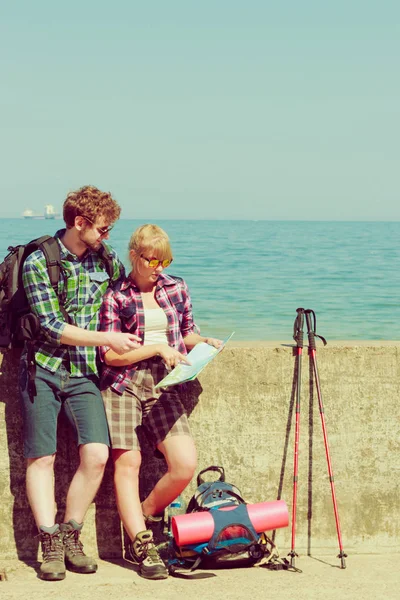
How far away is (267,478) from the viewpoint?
5.05 metres

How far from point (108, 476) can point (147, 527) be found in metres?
0.34

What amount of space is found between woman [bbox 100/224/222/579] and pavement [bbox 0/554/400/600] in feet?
0.69

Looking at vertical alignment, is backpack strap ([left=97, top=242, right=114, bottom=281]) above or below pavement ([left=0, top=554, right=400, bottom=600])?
above

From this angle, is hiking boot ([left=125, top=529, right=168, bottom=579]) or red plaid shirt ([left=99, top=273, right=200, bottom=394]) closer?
hiking boot ([left=125, top=529, right=168, bottom=579])

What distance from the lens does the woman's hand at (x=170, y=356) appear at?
4.54 metres

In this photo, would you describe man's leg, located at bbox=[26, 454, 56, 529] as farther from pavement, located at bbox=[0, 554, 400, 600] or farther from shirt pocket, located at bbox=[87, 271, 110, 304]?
shirt pocket, located at bbox=[87, 271, 110, 304]

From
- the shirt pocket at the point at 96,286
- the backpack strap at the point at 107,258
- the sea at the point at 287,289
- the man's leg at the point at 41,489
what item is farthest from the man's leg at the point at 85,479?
the sea at the point at 287,289

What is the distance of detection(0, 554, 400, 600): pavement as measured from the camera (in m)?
4.26

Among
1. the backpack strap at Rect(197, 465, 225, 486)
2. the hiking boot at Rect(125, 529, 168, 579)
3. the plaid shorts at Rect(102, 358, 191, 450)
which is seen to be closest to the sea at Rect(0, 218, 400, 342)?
the backpack strap at Rect(197, 465, 225, 486)

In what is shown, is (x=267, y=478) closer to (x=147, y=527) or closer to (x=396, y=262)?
(x=147, y=527)

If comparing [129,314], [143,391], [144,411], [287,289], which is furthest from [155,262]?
[287,289]

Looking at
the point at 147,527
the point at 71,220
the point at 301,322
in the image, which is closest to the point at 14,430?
the point at 147,527

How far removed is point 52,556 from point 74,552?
0.47 feet

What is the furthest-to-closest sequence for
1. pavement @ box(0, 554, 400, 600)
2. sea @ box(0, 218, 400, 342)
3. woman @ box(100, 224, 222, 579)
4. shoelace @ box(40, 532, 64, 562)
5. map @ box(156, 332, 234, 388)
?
sea @ box(0, 218, 400, 342)
woman @ box(100, 224, 222, 579)
shoelace @ box(40, 532, 64, 562)
map @ box(156, 332, 234, 388)
pavement @ box(0, 554, 400, 600)
